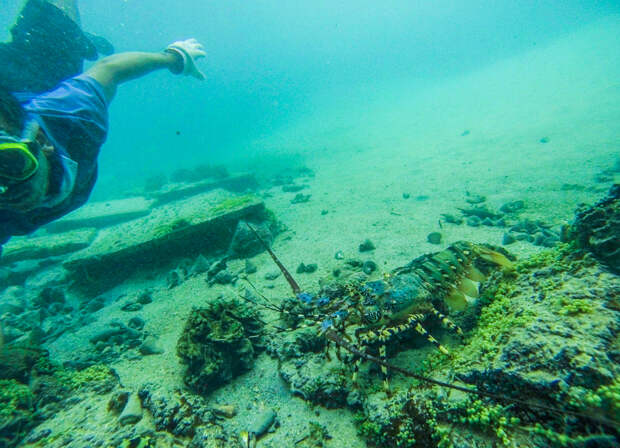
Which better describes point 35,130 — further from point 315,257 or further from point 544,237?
point 544,237

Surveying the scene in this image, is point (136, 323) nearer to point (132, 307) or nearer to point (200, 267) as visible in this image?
point (132, 307)

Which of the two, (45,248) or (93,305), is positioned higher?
(45,248)

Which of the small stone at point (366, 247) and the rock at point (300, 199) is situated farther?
the rock at point (300, 199)

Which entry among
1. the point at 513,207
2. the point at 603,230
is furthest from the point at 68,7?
the point at 513,207

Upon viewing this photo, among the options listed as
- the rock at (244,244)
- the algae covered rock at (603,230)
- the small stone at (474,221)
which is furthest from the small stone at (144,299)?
the small stone at (474,221)

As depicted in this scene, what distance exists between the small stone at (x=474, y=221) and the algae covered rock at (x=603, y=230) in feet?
11.4

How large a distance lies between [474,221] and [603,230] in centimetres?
401

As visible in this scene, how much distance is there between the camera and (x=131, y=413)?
2721mm

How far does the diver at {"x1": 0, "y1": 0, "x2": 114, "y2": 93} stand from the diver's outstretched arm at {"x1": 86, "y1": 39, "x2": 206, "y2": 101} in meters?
1.10

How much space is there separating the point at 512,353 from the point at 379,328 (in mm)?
1301

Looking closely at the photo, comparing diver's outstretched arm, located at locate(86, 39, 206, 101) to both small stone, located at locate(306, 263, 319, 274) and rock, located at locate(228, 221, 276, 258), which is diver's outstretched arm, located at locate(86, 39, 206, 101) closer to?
Answer: rock, located at locate(228, 221, 276, 258)

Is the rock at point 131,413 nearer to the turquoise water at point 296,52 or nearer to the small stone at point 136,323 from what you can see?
the small stone at point 136,323

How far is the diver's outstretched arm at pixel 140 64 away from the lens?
13.8 feet

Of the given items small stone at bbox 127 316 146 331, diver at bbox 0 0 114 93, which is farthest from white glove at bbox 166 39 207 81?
small stone at bbox 127 316 146 331
